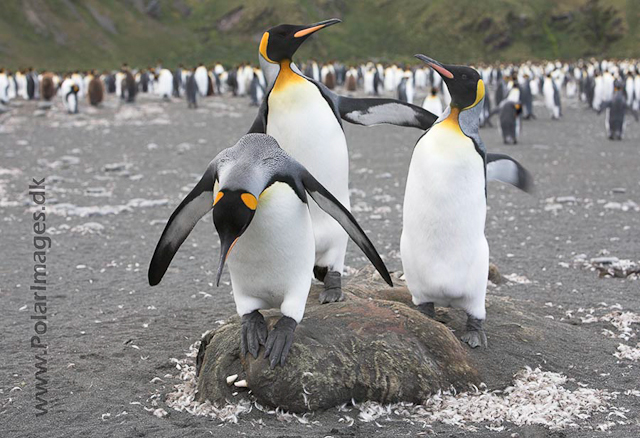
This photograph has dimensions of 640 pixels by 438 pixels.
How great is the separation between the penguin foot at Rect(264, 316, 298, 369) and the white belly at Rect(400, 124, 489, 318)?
0.98 metres

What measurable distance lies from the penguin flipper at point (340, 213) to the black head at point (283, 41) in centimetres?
97

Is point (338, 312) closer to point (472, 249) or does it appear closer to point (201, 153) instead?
point (472, 249)

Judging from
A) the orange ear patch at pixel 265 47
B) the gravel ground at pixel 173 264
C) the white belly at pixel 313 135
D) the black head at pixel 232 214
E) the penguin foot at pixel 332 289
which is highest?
the orange ear patch at pixel 265 47

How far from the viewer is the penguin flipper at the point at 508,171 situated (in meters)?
4.59

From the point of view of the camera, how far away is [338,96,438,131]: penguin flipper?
187 inches

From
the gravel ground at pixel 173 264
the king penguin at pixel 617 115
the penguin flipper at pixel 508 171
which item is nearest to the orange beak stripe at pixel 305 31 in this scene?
the penguin flipper at pixel 508 171

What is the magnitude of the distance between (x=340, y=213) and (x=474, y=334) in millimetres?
1156

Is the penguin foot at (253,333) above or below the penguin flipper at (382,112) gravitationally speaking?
below

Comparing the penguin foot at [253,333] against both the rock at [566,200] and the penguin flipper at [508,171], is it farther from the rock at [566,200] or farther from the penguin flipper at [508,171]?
the rock at [566,200]

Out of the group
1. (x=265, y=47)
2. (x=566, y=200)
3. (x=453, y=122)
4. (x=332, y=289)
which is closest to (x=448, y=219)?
(x=453, y=122)

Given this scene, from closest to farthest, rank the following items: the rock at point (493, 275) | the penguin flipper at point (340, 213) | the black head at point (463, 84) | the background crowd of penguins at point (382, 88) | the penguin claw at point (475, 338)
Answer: the penguin flipper at point (340, 213) → the black head at point (463, 84) → the penguin claw at point (475, 338) → the rock at point (493, 275) → the background crowd of penguins at point (382, 88)

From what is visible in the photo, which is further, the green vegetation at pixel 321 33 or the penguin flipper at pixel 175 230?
the green vegetation at pixel 321 33

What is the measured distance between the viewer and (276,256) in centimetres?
358

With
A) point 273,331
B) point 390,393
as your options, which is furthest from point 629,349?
point 273,331
